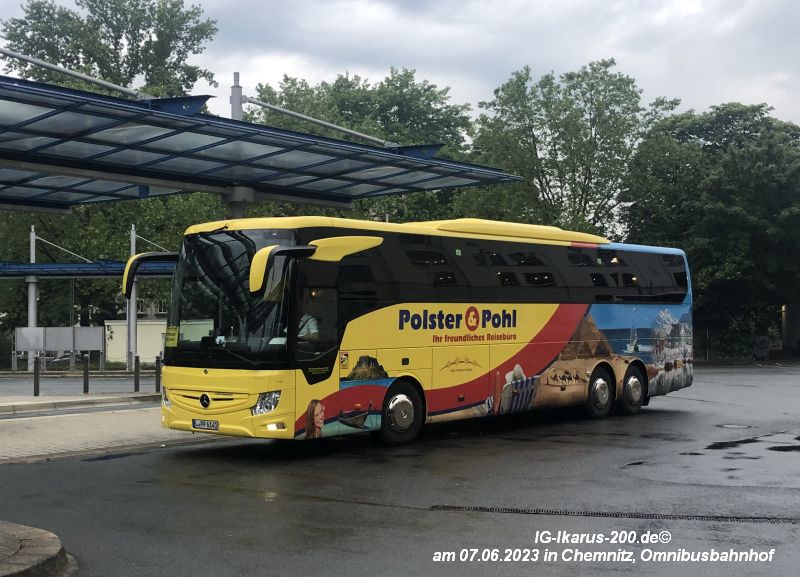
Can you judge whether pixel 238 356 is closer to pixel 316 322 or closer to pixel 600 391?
pixel 316 322

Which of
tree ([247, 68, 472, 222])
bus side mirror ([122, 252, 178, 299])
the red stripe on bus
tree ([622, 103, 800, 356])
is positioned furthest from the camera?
tree ([247, 68, 472, 222])

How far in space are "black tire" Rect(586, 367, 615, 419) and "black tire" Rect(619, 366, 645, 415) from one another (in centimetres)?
41

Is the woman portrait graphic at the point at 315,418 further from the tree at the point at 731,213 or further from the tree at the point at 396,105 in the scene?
the tree at the point at 396,105

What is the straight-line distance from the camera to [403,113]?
2665 inches

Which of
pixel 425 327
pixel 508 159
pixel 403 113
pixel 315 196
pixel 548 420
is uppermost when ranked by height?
pixel 403 113

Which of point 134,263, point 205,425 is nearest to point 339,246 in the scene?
point 205,425

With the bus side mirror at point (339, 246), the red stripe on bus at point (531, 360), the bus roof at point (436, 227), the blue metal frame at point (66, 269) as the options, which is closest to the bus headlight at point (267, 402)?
the bus side mirror at point (339, 246)

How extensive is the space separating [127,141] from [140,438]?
216 inches

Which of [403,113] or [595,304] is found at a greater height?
[403,113]

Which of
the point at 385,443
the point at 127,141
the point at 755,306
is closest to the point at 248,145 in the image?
the point at 127,141

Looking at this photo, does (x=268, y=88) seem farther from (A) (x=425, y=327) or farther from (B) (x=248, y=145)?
(A) (x=425, y=327)

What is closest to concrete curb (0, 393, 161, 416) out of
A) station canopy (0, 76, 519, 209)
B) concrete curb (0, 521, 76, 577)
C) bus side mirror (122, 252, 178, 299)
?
station canopy (0, 76, 519, 209)

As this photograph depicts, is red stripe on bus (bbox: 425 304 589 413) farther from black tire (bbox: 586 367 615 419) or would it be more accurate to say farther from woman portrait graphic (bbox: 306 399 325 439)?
woman portrait graphic (bbox: 306 399 325 439)

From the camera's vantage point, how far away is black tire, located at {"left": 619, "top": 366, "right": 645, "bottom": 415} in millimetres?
19797
